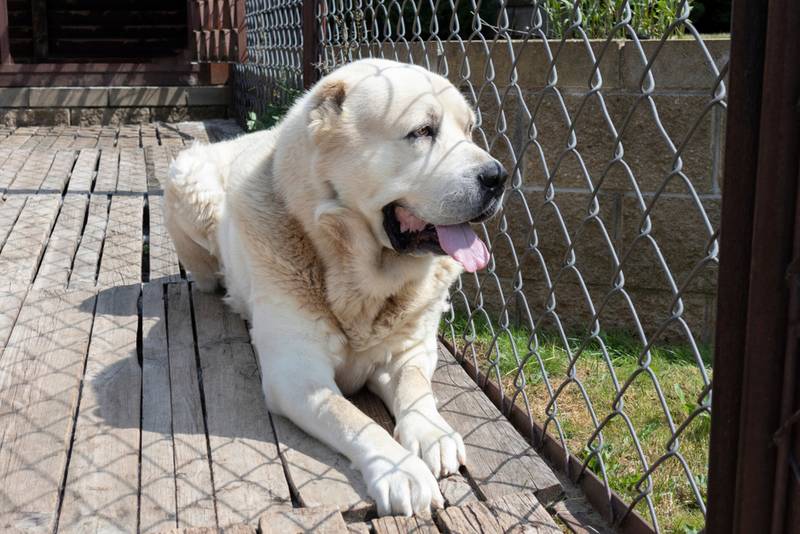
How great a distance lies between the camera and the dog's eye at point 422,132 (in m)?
2.41

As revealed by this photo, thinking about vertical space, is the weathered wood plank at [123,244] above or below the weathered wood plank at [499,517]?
above

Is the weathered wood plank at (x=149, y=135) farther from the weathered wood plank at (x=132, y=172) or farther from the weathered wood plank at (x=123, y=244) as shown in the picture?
the weathered wood plank at (x=123, y=244)

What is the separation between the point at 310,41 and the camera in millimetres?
5117

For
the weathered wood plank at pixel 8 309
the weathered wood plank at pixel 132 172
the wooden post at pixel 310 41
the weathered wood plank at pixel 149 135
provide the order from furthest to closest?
the weathered wood plank at pixel 149 135 < the weathered wood plank at pixel 132 172 < the wooden post at pixel 310 41 < the weathered wood plank at pixel 8 309

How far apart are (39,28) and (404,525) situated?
12.8 metres

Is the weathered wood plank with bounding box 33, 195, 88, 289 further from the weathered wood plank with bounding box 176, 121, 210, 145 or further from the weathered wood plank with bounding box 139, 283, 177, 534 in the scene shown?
the weathered wood plank with bounding box 176, 121, 210, 145

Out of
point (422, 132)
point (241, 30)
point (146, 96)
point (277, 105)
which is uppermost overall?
point (241, 30)

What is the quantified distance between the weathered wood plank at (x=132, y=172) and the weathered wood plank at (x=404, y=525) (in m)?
4.20

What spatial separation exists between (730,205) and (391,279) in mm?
→ 1295

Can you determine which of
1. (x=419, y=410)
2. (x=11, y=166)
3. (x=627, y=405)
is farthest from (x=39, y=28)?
(x=419, y=410)

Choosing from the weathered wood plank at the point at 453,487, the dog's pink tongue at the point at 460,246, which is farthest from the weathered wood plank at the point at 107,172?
the dog's pink tongue at the point at 460,246

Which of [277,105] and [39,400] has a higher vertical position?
[277,105]

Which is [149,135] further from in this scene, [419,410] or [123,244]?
[419,410]

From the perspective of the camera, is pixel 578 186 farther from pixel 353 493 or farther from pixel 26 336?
pixel 26 336
